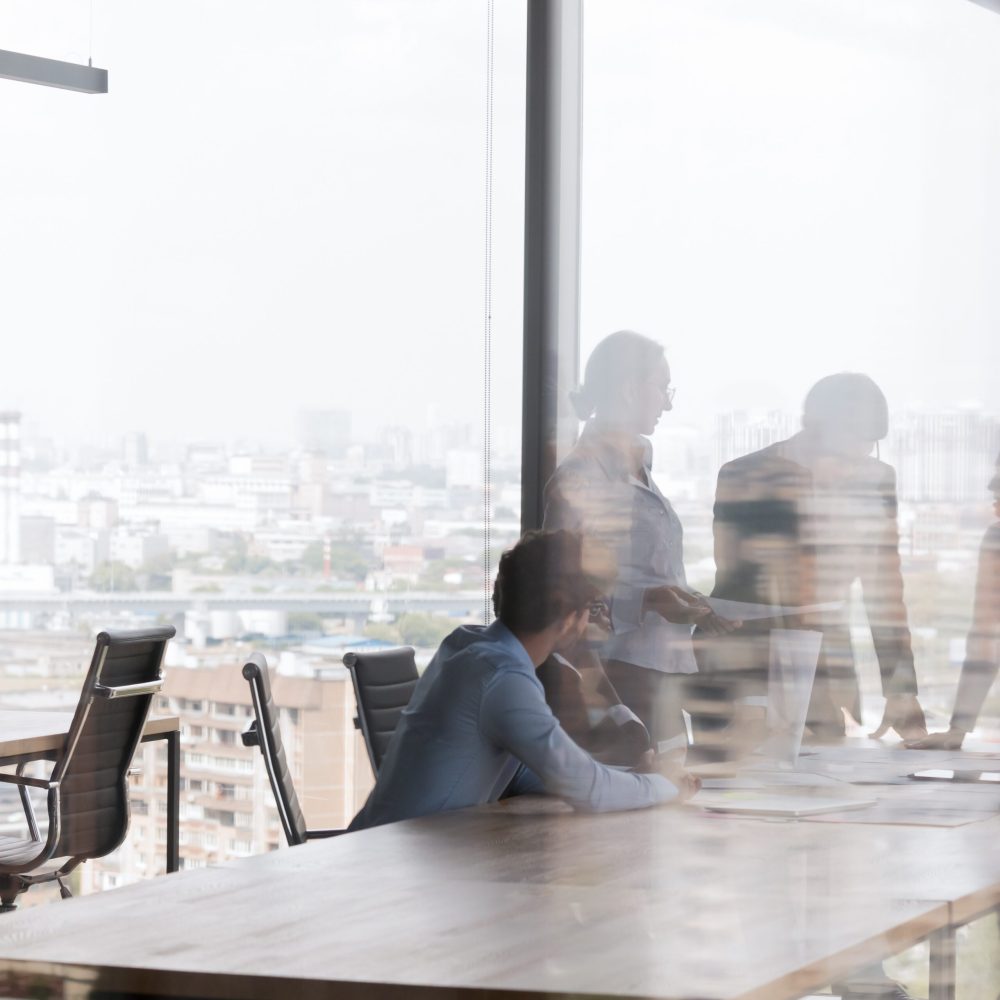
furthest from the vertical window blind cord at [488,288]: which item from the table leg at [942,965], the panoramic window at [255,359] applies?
the table leg at [942,965]

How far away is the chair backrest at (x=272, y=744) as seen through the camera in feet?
4.08

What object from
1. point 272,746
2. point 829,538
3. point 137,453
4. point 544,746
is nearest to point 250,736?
point 272,746

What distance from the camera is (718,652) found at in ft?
1.81

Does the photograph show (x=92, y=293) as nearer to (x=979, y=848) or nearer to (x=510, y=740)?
(x=510, y=740)

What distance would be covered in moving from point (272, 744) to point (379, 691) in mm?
329

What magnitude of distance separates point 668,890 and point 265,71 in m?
0.86

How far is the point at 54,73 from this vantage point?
172cm

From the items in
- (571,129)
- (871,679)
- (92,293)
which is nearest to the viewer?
(871,679)

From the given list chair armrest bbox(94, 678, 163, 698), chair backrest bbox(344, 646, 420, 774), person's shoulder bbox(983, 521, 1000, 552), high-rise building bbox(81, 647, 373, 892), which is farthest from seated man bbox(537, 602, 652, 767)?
chair armrest bbox(94, 678, 163, 698)

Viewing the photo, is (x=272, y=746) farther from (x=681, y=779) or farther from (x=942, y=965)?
(x=942, y=965)

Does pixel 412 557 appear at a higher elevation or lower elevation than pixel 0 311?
lower

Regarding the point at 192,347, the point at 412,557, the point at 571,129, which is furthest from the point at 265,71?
the point at 412,557

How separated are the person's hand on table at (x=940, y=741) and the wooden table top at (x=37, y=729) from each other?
132cm

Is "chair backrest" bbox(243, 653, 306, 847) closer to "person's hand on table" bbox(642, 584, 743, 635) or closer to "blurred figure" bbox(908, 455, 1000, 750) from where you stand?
"person's hand on table" bbox(642, 584, 743, 635)
